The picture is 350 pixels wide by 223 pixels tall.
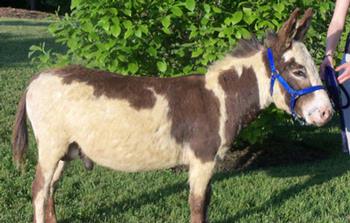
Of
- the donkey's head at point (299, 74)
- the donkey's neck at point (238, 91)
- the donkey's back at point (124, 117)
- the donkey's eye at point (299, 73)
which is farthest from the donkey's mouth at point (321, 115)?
the donkey's back at point (124, 117)

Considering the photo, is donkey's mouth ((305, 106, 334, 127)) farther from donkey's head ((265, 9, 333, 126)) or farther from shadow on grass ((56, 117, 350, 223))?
shadow on grass ((56, 117, 350, 223))

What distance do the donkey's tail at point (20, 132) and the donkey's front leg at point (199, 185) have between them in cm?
163

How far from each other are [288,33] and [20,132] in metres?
2.60

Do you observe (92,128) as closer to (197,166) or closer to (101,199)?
(197,166)

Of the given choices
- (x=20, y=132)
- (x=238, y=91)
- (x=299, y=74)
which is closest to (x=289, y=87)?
(x=299, y=74)

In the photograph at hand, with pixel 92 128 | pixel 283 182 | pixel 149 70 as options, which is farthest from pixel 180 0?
pixel 283 182

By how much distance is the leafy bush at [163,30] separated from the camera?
559 cm

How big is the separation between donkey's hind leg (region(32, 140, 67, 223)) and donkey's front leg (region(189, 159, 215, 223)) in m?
1.16

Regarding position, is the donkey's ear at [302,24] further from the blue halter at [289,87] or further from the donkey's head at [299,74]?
the blue halter at [289,87]

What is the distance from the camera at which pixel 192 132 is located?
4309mm

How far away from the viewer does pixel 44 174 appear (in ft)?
15.0

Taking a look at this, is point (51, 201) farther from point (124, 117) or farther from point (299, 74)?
point (299, 74)

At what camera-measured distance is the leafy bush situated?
18.3 feet

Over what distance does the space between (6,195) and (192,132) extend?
2.69m
